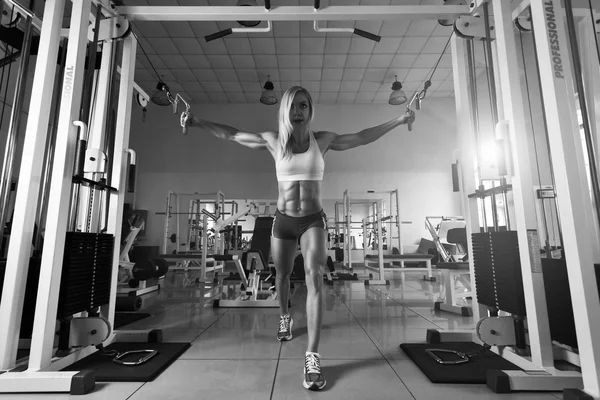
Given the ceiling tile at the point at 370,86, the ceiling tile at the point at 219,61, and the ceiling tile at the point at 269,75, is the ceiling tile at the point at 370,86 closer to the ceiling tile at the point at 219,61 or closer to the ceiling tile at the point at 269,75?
the ceiling tile at the point at 269,75

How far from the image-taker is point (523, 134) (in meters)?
1.54

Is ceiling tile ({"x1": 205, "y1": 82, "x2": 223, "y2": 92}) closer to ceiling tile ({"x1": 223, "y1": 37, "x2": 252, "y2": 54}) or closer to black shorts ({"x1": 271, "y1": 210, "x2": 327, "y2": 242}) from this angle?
ceiling tile ({"x1": 223, "y1": 37, "x2": 252, "y2": 54})

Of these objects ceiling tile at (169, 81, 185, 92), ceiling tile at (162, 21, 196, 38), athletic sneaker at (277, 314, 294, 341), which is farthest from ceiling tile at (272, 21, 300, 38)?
athletic sneaker at (277, 314, 294, 341)

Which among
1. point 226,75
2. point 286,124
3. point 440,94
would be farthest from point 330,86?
point 286,124

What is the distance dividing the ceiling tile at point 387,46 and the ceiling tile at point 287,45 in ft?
4.66

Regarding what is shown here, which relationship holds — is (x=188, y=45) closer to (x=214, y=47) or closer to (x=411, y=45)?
(x=214, y=47)

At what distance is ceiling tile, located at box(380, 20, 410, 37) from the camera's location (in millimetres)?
5262

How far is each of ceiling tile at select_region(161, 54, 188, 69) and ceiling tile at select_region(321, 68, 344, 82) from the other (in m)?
2.80

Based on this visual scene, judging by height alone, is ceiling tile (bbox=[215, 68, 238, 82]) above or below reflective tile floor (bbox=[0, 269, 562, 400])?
above

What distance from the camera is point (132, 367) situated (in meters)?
1.54

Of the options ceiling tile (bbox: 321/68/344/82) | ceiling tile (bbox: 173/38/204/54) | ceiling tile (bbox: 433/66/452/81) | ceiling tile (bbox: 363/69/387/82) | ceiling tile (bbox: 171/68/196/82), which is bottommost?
ceiling tile (bbox: 173/38/204/54)

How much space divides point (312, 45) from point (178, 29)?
2.28 metres

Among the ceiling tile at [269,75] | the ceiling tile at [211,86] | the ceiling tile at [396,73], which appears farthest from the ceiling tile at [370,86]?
the ceiling tile at [211,86]

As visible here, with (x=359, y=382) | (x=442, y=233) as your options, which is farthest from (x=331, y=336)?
(x=442, y=233)
